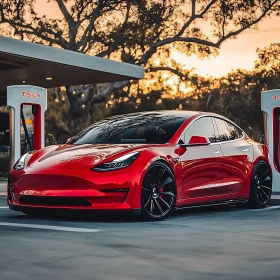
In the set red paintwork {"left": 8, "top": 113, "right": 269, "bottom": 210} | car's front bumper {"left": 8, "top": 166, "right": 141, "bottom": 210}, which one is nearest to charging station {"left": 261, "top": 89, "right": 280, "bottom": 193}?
red paintwork {"left": 8, "top": 113, "right": 269, "bottom": 210}

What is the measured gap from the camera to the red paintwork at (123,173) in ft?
32.7

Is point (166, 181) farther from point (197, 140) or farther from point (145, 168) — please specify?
point (197, 140)

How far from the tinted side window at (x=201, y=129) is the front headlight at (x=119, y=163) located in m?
1.25

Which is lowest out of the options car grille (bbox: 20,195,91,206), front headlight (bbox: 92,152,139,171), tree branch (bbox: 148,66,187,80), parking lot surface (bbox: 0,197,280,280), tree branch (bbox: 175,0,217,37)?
parking lot surface (bbox: 0,197,280,280)

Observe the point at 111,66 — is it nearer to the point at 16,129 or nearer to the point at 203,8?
the point at 16,129

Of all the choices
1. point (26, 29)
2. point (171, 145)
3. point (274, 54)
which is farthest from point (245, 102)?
point (171, 145)

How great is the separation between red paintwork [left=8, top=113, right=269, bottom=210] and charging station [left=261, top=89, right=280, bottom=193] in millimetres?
3160

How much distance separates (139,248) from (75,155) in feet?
10.0

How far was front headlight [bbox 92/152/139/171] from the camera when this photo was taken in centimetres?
1004

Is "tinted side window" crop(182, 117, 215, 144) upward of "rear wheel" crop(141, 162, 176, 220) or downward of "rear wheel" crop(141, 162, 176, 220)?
upward

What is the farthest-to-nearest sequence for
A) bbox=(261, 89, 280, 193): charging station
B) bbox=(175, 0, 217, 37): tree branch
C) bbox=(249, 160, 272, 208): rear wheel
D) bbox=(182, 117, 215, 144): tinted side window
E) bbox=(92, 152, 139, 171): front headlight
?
bbox=(175, 0, 217, 37): tree branch < bbox=(261, 89, 280, 193): charging station < bbox=(249, 160, 272, 208): rear wheel < bbox=(182, 117, 215, 144): tinted side window < bbox=(92, 152, 139, 171): front headlight

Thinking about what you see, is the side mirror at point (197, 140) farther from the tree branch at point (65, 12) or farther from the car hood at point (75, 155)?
the tree branch at point (65, 12)

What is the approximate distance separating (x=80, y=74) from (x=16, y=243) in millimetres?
18376

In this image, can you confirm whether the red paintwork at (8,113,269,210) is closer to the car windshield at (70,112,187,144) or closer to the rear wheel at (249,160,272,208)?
the car windshield at (70,112,187,144)
